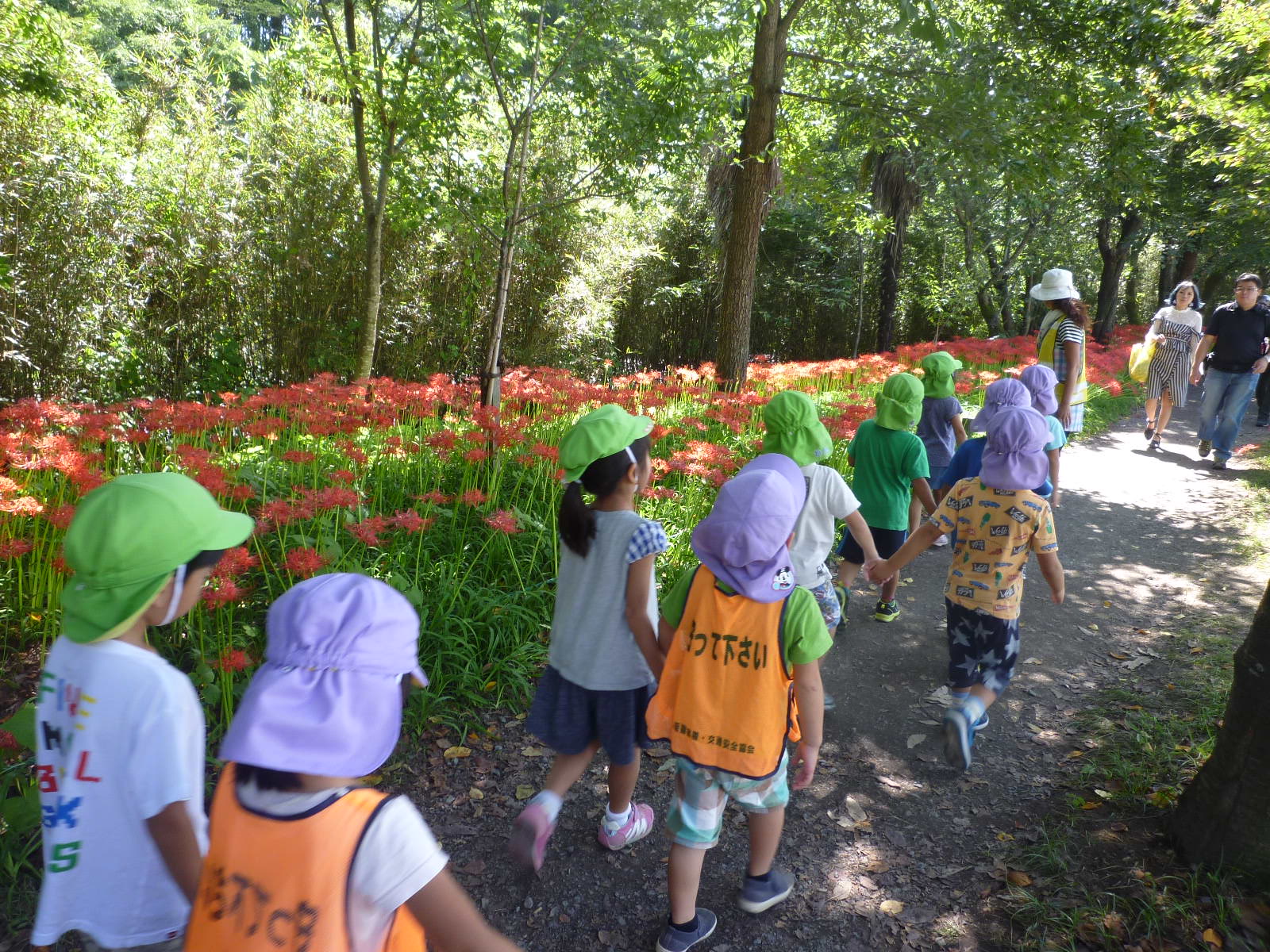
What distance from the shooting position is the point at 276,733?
41.7 inches

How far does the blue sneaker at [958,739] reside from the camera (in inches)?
117

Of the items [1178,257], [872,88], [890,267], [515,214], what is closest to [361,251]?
[515,214]

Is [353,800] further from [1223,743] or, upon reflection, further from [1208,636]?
[1208,636]

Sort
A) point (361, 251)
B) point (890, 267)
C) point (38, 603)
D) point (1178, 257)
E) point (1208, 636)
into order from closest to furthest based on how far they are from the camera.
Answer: point (38, 603) < point (1208, 636) < point (361, 251) < point (890, 267) < point (1178, 257)

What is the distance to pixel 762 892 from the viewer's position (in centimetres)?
237

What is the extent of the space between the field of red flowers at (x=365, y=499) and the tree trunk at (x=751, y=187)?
102 inches

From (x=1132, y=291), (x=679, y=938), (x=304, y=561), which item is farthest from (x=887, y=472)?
(x=1132, y=291)

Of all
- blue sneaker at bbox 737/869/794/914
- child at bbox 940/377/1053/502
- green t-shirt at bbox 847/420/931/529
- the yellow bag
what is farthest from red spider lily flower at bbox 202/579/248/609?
the yellow bag

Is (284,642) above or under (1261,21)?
under

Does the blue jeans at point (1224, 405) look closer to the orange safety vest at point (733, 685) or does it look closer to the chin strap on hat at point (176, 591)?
the orange safety vest at point (733, 685)

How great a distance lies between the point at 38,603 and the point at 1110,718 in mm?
4981

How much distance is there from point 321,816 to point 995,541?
2.72 m

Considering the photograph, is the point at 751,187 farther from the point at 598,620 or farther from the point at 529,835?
the point at 529,835

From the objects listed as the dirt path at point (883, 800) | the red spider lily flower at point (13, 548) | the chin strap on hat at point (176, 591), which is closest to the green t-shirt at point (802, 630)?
the dirt path at point (883, 800)
